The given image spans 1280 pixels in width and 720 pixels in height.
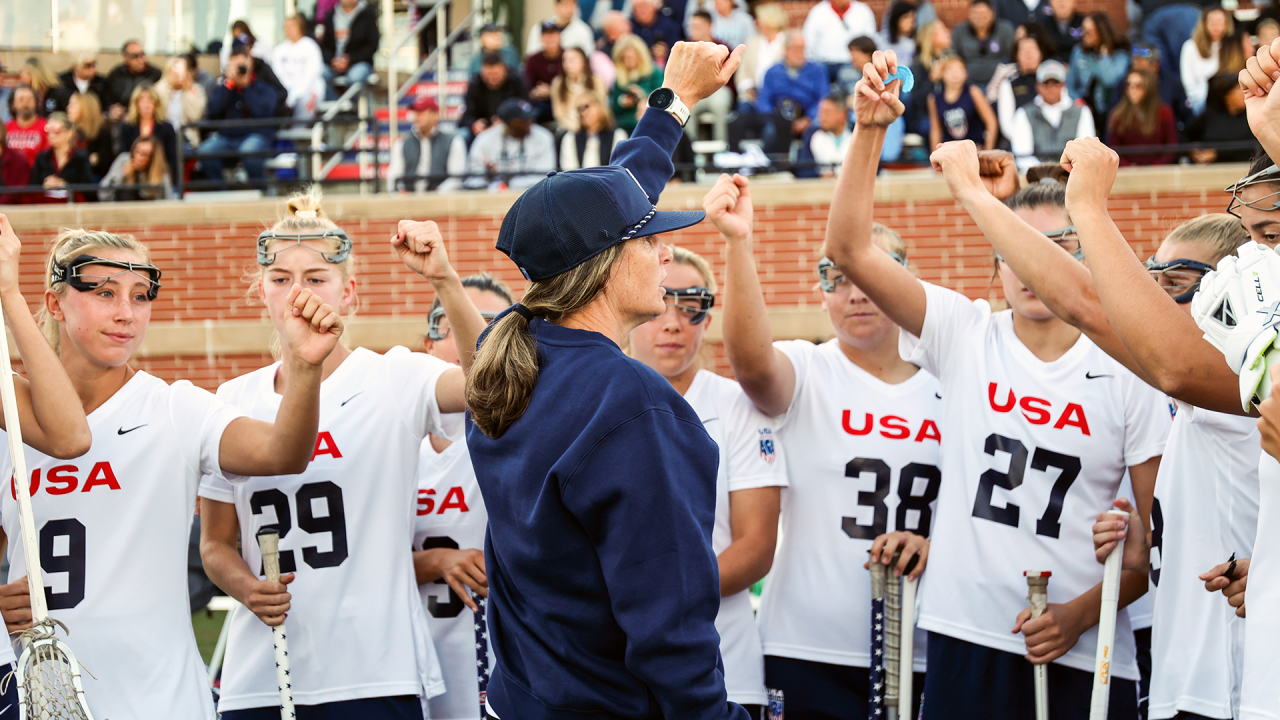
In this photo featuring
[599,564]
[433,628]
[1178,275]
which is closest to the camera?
[599,564]

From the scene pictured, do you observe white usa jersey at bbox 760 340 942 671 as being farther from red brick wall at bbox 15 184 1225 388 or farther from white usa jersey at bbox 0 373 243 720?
red brick wall at bbox 15 184 1225 388

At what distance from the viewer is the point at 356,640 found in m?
3.29

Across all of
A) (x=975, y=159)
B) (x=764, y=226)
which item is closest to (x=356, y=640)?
(x=975, y=159)

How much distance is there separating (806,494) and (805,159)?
276 inches

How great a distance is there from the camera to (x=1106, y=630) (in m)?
3.13

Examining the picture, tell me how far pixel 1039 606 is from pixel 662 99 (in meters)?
1.85

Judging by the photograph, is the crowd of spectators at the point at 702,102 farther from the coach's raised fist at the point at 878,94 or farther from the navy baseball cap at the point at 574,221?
the navy baseball cap at the point at 574,221

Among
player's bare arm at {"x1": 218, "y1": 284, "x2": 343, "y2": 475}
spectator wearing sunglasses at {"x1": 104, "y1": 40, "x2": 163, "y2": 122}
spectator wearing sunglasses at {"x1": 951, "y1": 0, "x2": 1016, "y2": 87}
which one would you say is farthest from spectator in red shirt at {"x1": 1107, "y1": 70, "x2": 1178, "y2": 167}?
spectator wearing sunglasses at {"x1": 104, "y1": 40, "x2": 163, "y2": 122}

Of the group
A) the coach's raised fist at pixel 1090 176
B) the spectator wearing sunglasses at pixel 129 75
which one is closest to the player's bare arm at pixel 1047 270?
the coach's raised fist at pixel 1090 176

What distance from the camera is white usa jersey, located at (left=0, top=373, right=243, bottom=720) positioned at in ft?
9.86

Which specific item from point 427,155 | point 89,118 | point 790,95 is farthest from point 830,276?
point 89,118

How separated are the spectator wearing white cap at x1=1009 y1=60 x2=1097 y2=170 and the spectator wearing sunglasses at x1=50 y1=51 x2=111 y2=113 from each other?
10102mm

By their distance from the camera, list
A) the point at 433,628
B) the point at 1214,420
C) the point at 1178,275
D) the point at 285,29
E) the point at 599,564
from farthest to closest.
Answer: the point at 285,29 < the point at 433,628 < the point at 1178,275 < the point at 1214,420 < the point at 599,564

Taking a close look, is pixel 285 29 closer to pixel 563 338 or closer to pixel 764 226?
pixel 764 226
